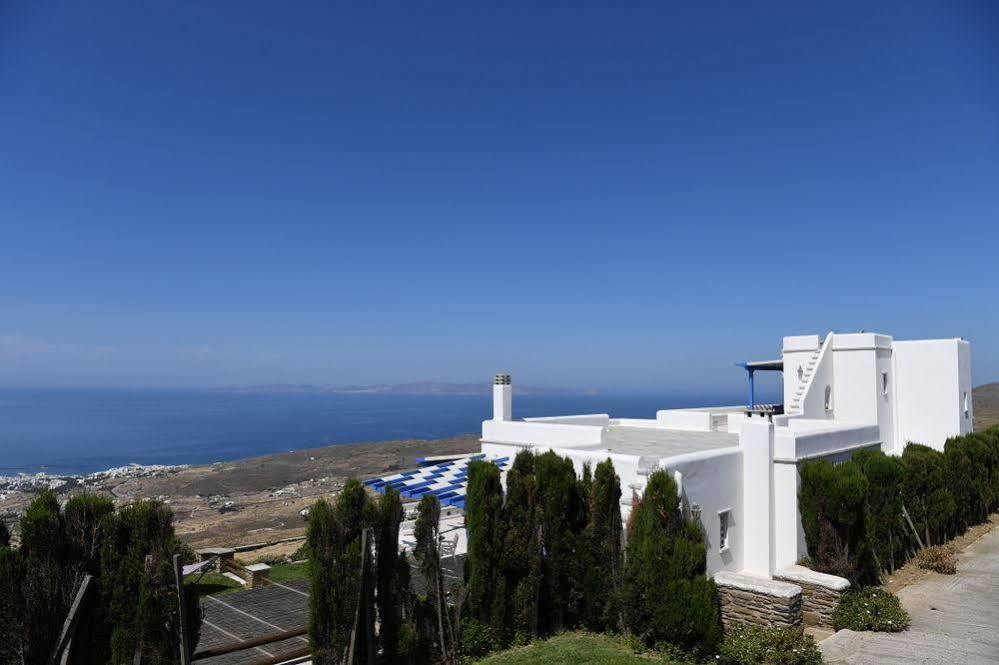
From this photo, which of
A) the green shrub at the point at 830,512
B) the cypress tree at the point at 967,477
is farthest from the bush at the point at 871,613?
the cypress tree at the point at 967,477

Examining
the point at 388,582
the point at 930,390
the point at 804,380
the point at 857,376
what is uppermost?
the point at 857,376

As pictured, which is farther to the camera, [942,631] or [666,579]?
[942,631]

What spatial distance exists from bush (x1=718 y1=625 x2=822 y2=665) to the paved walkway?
41 cm

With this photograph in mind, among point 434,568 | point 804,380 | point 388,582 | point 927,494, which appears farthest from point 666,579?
point 804,380

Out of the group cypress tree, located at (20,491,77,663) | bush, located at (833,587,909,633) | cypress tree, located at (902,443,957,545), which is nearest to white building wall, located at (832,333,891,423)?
cypress tree, located at (902,443,957,545)

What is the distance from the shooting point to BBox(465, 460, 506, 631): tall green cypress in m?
10.4

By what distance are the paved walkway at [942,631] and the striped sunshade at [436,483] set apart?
22.1 ft

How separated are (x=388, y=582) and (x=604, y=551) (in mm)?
4179

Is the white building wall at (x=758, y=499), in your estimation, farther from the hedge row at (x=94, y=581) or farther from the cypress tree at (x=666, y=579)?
the hedge row at (x=94, y=581)

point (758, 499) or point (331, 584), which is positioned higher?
point (331, 584)

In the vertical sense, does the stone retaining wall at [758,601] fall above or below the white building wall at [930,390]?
below

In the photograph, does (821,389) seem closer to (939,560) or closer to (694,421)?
(694,421)

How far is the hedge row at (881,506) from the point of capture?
13078mm

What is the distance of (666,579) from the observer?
10.4 m
